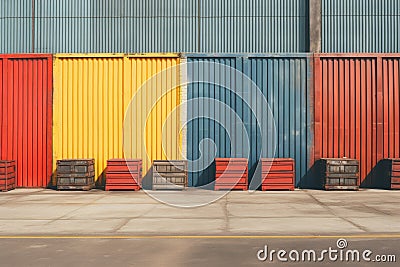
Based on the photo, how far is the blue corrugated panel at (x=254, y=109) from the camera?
23016 mm

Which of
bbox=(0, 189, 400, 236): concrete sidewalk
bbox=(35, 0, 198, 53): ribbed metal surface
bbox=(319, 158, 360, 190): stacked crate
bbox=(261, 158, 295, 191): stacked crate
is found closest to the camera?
bbox=(0, 189, 400, 236): concrete sidewalk

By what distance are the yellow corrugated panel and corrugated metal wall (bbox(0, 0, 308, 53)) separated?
1.40 m

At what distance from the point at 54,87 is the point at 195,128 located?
6156mm

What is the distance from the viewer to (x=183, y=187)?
22.0 metres

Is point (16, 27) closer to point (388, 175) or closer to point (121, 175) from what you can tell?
point (121, 175)

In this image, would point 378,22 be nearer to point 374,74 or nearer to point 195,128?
point 374,74

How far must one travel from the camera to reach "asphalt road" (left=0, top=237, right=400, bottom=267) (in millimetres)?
8695

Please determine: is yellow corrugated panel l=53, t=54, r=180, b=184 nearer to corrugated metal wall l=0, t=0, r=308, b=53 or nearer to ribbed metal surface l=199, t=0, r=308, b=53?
corrugated metal wall l=0, t=0, r=308, b=53

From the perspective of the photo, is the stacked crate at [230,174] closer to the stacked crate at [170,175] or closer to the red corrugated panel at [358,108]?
the stacked crate at [170,175]

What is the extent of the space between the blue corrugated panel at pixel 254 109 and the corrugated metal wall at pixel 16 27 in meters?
7.56

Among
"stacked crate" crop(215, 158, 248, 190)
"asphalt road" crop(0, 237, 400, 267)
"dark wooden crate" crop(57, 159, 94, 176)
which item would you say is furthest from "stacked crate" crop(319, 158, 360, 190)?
"asphalt road" crop(0, 237, 400, 267)

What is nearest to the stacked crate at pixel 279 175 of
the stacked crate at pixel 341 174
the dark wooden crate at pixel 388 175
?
the stacked crate at pixel 341 174

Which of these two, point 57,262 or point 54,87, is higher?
point 54,87

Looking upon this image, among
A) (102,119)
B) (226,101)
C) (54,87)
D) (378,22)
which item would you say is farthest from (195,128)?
(378,22)
